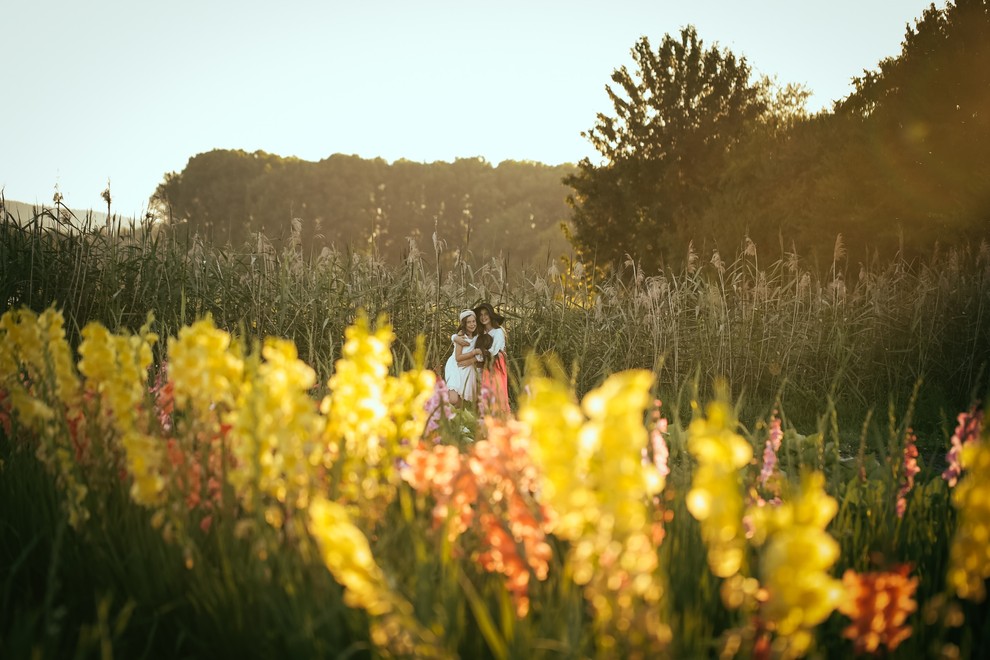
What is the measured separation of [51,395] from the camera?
2.09 m

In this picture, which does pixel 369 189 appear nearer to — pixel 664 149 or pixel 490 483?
pixel 664 149

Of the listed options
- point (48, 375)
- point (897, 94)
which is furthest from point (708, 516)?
point (897, 94)

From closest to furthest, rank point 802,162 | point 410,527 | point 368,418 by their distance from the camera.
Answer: point 368,418, point 410,527, point 802,162

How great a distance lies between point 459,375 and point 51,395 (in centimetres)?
461

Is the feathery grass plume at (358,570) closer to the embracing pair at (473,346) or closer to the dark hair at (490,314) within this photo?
the embracing pair at (473,346)

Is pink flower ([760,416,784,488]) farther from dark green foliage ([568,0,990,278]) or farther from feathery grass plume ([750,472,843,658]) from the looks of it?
dark green foliage ([568,0,990,278])

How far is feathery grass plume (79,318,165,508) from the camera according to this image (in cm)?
158

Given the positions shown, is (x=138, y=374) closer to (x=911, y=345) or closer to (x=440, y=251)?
(x=440, y=251)

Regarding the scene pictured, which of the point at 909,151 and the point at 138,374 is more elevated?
the point at 909,151

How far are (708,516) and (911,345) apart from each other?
7.67 metres

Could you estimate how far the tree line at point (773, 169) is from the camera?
44.1ft

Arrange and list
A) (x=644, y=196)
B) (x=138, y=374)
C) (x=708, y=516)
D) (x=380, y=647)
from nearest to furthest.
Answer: (x=708, y=516) → (x=380, y=647) → (x=138, y=374) → (x=644, y=196)

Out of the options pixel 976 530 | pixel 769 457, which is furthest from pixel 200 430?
pixel 769 457

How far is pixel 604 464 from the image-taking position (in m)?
1.02
